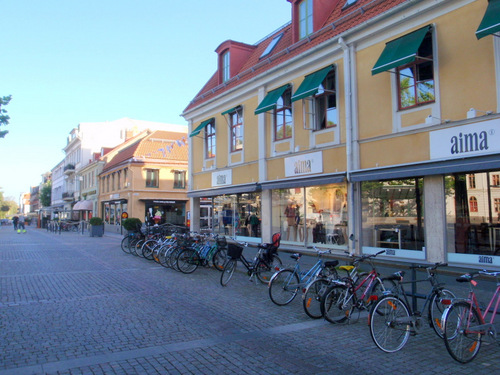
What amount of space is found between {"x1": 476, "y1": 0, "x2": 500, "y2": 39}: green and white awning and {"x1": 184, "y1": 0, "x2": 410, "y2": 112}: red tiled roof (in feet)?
9.11

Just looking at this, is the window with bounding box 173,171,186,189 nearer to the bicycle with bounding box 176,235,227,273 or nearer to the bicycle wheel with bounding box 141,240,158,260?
the bicycle wheel with bounding box 141,240,158,260

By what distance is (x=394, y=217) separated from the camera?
11141 mm

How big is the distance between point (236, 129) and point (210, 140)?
2536 mm

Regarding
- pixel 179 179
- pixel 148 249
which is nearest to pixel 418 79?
pixel 148 249

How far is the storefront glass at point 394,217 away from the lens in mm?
10484

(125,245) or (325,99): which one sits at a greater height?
(325,99)

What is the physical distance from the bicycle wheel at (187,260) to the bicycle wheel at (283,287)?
4302mm

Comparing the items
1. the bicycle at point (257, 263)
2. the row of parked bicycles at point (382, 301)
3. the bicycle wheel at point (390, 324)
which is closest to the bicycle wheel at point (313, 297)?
the row of parked bicycles at point (382, 301)

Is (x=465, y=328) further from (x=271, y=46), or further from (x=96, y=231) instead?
(x=96, y=231)

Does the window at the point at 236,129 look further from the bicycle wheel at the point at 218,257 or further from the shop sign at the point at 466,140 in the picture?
the shop sign at the point at 466,140

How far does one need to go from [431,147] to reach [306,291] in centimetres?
551

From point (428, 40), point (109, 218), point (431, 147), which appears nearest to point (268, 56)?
point (428, 40)

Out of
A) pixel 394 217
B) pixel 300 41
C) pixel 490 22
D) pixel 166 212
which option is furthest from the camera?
pixel 166 212

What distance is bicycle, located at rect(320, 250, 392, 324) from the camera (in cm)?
628
